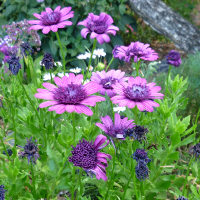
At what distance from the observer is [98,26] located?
170 cm

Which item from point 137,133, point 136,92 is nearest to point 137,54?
point 136,92

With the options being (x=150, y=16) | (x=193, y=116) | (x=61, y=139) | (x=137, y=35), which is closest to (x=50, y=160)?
(x=61, y=139)

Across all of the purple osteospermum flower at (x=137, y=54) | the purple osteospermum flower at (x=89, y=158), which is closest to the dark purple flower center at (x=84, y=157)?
the purple osteospermum flower at (x=89, y=158)

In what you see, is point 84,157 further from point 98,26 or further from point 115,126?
point 98,26

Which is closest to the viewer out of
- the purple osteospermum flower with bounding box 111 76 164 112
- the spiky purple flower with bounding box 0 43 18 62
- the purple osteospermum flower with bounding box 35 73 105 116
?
the purple osteospermum flower with bounding box 35 73 105 116

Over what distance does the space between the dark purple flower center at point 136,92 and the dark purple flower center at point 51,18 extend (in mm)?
566

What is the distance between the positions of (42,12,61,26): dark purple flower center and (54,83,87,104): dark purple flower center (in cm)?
48

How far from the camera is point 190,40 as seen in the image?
4.41 m

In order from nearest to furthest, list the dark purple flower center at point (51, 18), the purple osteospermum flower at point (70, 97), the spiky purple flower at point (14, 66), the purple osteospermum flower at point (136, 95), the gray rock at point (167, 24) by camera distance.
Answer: the purple osteospermum flower at point (70, 97)
the purple osteospermum flower at point (136, 95)
the spiky purple flower at point (14, 66)
the dark purple flower center at point (51, 18)
the gray rock at point (167, 24)

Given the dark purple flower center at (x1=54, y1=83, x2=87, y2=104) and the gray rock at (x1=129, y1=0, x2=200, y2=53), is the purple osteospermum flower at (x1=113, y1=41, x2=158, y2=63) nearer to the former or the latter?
the dark purple flower center at (x1=54, y1=83, x2=87, y2=104)

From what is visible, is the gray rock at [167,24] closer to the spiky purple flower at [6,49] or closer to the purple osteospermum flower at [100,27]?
the spiky purple flower at [6,49]

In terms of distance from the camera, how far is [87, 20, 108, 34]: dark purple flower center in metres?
1.69

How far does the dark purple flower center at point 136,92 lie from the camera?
51.0 inches

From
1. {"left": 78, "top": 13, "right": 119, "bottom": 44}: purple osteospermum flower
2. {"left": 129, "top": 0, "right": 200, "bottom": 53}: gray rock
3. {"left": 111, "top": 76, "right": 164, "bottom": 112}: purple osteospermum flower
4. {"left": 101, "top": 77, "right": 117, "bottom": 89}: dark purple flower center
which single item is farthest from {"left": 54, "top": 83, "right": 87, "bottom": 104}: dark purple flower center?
{"left": 129, "top": 0, "right": 200, "bottom": 53}: gray rock
